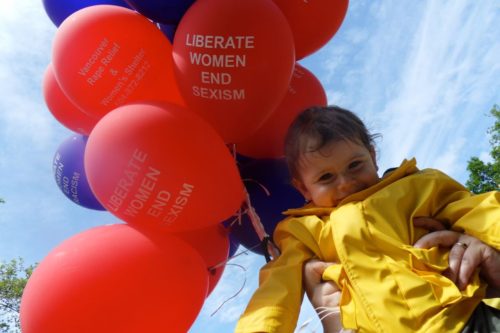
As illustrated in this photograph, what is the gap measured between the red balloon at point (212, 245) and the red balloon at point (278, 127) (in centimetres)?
45

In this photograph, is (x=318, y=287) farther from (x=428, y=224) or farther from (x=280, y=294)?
(x=428, y=224)

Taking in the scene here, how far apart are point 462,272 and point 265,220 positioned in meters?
1.17

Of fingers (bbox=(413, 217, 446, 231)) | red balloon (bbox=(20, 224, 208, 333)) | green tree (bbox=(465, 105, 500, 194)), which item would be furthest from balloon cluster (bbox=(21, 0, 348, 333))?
green tree (bbox=(465, 105, 500, 194))

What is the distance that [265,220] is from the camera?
2398 millimetres

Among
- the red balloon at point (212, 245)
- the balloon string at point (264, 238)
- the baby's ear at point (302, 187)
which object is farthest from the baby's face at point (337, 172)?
the red balloon at point (212, 245)

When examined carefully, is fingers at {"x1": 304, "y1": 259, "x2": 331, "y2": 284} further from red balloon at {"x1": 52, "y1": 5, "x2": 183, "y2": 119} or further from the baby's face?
red balloon at {"x1": 52, "y1": 5, "x2": 183, "y2": 119}

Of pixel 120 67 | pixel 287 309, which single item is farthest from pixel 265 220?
pixel 120 67

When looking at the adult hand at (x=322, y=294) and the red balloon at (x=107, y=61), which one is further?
the red balloon at (x=107, y=61)

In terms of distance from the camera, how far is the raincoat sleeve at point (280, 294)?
1.48 meters

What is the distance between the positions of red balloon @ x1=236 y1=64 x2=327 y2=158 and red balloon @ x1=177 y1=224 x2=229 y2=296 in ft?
1.49

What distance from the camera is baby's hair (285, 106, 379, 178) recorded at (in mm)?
1918

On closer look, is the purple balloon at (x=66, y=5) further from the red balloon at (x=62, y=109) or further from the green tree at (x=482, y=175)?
the green tree at (x=482, y=175)

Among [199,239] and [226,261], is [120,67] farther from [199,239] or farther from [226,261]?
[226,261]

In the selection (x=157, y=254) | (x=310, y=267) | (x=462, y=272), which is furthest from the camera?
(x=157, y=254)
